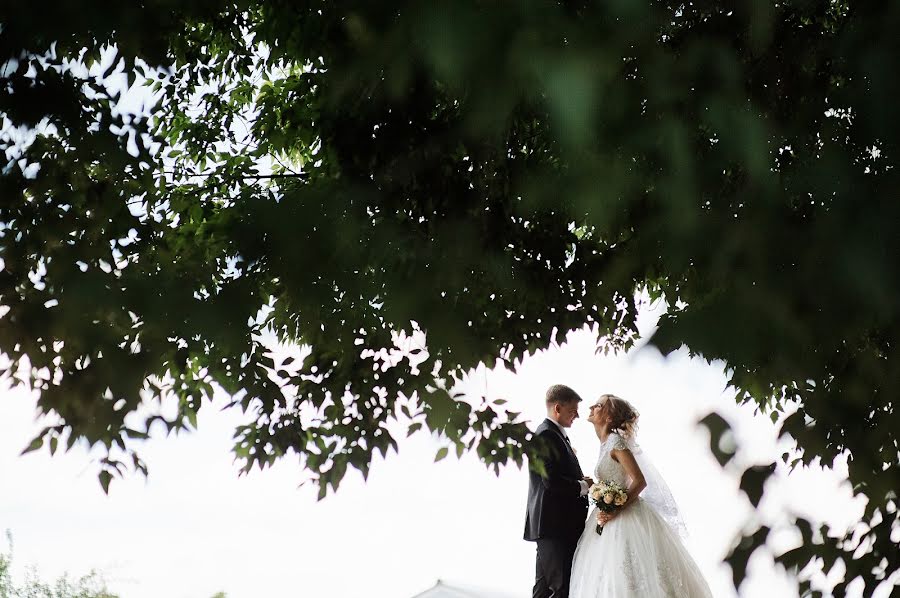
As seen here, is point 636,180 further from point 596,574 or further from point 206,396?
point 596,574

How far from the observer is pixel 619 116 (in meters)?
1.13

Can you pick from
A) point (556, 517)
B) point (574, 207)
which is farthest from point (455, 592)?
point (574, 207)

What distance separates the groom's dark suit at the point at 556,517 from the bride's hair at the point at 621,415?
352mm

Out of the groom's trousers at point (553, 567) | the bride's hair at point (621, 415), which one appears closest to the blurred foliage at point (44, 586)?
the groom's trousers at point (553, 567)

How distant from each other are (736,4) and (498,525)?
228 inches

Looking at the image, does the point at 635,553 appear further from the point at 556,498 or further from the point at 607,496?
the point at 556,498

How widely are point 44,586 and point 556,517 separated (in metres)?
3.66

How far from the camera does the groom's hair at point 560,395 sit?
5883 millimetres

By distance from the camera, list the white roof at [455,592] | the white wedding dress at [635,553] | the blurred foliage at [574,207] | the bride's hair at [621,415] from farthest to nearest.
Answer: the white roof at [455,592]
the bride's hair at [621,415]
the white wedding dress at [635,553]
the blurred foliage at [574,207]

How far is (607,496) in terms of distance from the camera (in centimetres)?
602

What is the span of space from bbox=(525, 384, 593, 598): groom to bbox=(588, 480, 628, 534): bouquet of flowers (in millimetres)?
70

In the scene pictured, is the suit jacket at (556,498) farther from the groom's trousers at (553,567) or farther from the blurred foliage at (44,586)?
the blurred foliage at (44,586)

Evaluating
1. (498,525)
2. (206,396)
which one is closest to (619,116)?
(206,396)

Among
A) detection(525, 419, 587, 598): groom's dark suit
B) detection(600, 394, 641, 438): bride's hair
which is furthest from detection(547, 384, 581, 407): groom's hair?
detection(600, 394, 641, 438): bride's hair
